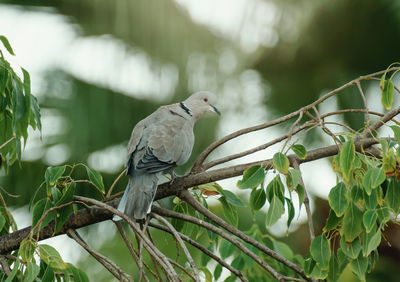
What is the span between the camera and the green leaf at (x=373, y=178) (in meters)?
1.55

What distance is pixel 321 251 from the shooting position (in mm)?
1710

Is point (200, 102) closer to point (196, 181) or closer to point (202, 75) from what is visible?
point (196, 181)

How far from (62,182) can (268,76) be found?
7.11 metres

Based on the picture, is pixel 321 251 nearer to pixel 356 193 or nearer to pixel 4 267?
pixel 356 193

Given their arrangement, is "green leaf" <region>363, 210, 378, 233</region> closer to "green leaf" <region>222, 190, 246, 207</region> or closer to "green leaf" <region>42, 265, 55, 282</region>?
"green leaf" <region>222, 190, 246, 207</region>

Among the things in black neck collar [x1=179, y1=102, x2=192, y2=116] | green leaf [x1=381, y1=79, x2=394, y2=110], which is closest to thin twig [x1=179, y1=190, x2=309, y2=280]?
green leaf [x1=381, y1=79, x2=394, y2=110]

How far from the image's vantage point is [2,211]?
2236mm

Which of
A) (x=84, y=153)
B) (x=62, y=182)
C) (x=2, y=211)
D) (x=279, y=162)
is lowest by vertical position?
(x=84, y=153)

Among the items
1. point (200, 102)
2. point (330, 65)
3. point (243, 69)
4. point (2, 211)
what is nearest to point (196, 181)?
point (2, 211)

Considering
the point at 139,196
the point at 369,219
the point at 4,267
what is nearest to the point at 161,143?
the point at 139,196

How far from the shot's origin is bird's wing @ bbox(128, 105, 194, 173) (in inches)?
107

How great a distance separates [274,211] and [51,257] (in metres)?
0.66

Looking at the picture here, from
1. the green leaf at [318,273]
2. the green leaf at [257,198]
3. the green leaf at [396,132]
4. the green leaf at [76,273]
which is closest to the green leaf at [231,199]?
the green leaf at [257,198]

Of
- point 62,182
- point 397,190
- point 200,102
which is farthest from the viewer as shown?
point 200,102
